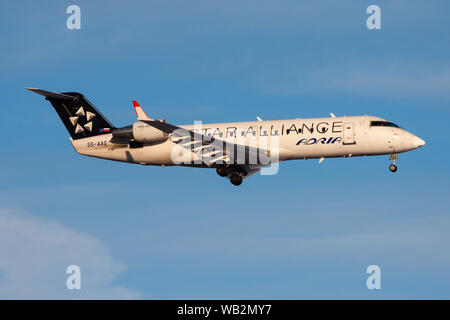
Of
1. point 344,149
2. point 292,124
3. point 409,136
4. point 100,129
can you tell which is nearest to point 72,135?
point 100,129

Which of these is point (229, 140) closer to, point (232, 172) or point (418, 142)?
point (232, 172)

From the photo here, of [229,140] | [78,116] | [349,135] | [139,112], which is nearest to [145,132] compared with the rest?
[139,112]

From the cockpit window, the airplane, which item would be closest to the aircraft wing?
the airplane

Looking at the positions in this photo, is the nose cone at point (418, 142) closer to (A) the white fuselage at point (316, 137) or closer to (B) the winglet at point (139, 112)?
(A) the white fuselage at point (316, 137)

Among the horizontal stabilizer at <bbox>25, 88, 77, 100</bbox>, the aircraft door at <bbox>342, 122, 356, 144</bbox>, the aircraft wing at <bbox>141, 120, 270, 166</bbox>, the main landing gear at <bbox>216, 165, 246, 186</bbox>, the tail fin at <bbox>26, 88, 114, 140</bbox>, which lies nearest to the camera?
the aircraft door at <bbox>342, 122, 356, 144</bbox>

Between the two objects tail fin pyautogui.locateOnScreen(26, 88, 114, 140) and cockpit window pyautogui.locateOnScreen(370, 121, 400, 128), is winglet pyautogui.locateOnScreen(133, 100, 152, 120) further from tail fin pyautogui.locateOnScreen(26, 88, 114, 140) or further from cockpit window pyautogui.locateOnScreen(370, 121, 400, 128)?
cockpit window pyautogui.locateOnScreen(370, 121, 400, 128)

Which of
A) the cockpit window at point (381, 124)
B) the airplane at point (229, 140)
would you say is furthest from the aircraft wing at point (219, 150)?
the cockpit window at point (381, 124)

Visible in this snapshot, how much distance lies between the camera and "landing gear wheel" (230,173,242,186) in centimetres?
5895

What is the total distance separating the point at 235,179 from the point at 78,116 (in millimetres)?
14208

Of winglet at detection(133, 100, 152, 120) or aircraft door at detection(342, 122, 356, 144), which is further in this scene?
winglet at detection(133, 100, 152, 120)

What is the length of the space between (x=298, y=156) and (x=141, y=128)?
1210 cm

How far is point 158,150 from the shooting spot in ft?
195

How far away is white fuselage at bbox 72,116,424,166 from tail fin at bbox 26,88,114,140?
18.9 ft

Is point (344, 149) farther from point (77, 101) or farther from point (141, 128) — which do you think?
point (77, 101)
